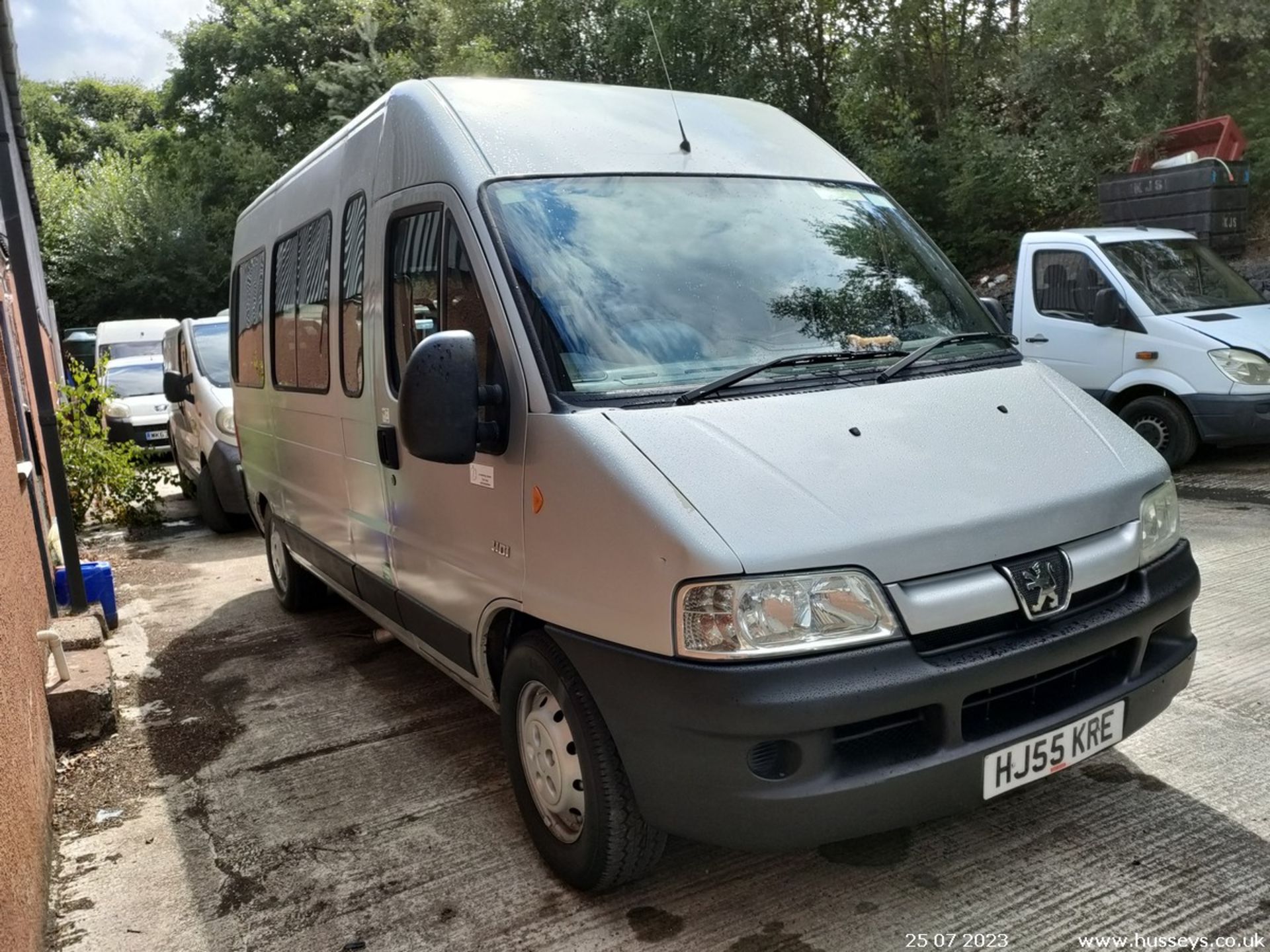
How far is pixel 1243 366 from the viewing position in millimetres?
7590

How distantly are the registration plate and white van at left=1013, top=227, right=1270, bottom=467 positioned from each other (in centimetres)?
555

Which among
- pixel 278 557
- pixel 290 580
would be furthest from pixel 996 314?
pixel 278 557

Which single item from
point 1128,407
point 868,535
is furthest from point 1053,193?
point 868,535

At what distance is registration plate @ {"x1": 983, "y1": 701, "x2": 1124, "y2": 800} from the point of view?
2600mm

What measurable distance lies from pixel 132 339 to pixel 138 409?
14.5 ft

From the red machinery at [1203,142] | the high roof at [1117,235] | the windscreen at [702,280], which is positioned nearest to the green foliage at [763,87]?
the red machinery at [1203,142]

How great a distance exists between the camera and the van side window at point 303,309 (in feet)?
15.4

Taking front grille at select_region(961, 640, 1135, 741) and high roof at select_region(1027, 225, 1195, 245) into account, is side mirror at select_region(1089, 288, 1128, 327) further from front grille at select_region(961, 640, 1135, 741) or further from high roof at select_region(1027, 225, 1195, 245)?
front grille at select_region(961, 640, 1135, 741)

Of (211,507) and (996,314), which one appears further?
(211,507)

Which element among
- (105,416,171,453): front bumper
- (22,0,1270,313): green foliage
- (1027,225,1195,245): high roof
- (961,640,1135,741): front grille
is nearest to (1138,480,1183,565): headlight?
(961,640,1135,741): front grille

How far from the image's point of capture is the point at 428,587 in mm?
3801

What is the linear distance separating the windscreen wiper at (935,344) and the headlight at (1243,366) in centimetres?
480

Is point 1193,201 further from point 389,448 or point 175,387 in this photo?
point 175,387

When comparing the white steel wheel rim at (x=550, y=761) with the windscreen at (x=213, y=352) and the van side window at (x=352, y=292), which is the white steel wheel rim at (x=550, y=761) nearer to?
the van side window at (x=352, y=292)
